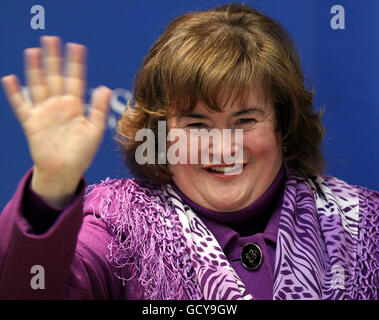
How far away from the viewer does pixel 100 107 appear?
1.32 meters

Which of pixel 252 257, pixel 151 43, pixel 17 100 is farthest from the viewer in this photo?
pixel 151 43

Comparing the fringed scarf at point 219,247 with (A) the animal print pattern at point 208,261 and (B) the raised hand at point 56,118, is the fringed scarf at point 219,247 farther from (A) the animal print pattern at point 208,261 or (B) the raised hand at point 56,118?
(B) the raised hand at point 56,118

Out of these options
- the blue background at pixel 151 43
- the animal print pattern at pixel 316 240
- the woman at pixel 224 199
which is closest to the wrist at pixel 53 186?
the woman at pixel 224 199

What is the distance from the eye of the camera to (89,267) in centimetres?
157

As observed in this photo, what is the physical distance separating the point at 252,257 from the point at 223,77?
0.43 metres

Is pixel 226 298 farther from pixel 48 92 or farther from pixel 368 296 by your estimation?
pixel 48 92

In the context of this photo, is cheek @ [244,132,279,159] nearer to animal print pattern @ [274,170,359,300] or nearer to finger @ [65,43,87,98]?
animal print pattern @ [274,170,359,300]

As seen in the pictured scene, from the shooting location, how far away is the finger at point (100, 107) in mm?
1318

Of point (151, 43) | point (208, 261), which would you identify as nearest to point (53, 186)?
point (208, 261)

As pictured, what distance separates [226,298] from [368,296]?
340mm

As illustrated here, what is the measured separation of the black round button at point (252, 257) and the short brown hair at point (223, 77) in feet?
0.87

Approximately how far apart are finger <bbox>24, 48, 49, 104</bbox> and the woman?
37 cm

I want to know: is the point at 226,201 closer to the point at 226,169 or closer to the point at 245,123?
the point at 226,169

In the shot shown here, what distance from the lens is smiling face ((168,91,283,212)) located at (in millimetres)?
1697
